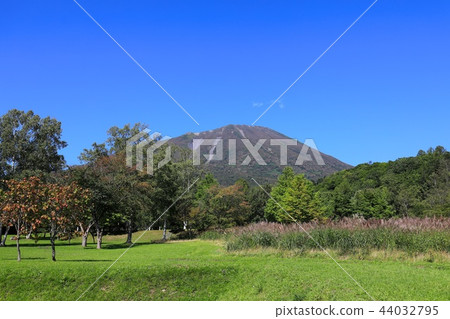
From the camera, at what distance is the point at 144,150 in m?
50.7

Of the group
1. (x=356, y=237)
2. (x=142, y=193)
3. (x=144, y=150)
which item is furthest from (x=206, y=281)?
(x=144, y=150)

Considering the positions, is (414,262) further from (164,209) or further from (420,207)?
(420,207)

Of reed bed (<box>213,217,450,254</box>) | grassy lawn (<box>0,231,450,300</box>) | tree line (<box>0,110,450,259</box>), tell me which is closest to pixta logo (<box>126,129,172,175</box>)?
tree line (<box>0,110,450,259</box>)

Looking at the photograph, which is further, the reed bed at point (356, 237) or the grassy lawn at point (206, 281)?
the reed bed at point (356, 237)

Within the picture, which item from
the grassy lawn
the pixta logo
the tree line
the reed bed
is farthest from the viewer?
the pixta logo

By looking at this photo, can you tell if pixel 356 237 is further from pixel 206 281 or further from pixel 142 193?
pixel 142 193

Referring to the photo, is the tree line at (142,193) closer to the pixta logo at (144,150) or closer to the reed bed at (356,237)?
the pixta logo at (144,150)

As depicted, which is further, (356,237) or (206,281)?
(356,237)

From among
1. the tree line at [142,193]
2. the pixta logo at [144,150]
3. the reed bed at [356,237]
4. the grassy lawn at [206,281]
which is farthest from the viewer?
the pixta logo at [144,150]

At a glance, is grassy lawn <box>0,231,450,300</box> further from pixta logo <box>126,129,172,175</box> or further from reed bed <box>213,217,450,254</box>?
pixta logo <box>126,129,172,175</box>

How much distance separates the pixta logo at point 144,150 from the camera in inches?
1812

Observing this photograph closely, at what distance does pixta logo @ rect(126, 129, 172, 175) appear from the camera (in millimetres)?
46031

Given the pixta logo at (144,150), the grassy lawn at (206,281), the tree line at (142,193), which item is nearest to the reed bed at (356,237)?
the grassy lawn at (206,281)

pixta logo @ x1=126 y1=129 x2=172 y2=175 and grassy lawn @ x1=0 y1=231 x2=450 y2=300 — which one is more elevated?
pixta logo @ x1=126 y1=129 x2=172 y2=175
